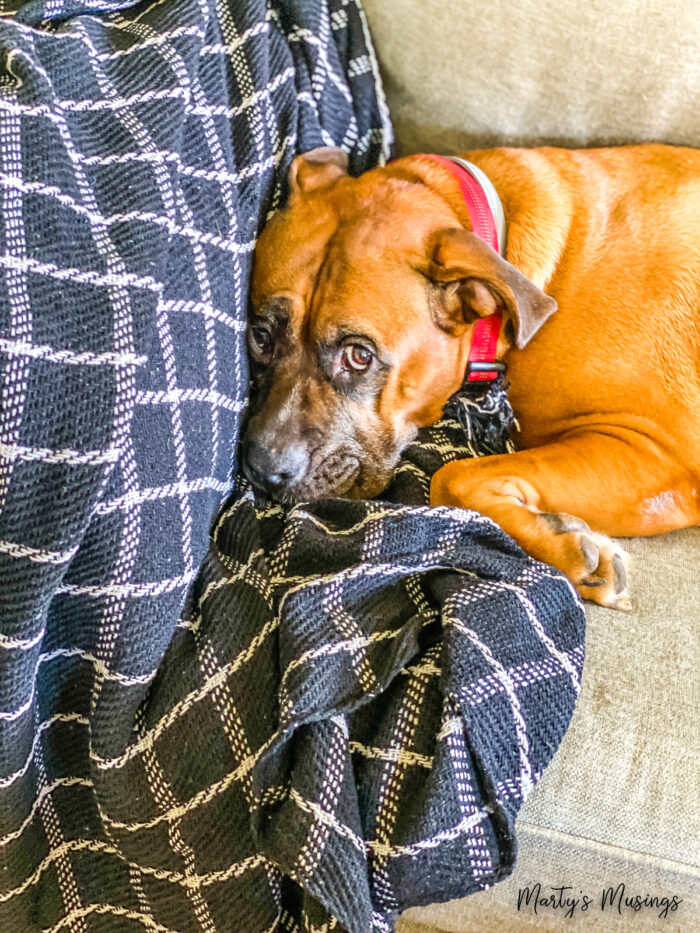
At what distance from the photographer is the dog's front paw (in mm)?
1416

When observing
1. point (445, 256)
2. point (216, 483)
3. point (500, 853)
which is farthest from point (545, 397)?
point (500, 853)

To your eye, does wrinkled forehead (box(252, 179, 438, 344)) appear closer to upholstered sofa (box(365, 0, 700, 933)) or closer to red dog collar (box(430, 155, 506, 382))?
red dog collar (box(430, 155, 506, 382))

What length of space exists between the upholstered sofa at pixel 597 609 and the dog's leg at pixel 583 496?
0.06 m

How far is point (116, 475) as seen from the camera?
1.21 meters

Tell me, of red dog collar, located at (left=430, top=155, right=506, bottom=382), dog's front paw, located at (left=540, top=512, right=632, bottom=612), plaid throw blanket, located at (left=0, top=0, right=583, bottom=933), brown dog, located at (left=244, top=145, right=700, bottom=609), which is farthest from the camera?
red dog collar, located at (left=430, top=155, right=506, bottom=382)

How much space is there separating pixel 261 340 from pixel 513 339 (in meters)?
0.55

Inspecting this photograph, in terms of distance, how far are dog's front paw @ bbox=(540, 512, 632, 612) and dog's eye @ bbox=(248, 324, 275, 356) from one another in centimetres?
70

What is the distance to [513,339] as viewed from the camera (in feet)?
5.55

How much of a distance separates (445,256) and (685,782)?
3.35 feet

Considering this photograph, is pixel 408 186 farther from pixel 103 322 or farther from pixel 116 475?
pixel 116 475

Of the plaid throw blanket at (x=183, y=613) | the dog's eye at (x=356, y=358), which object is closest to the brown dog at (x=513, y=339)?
the dog's eye at (x=356, y=358)

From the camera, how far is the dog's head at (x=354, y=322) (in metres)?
1.52

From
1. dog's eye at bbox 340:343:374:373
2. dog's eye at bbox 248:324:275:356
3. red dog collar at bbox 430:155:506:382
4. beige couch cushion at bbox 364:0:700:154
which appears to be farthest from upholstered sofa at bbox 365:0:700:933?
dog's eye at bbox 248:324:275:356

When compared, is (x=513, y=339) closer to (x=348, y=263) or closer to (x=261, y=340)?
(x=348, y=263)
